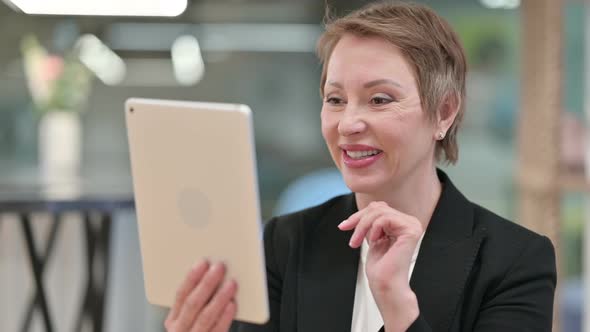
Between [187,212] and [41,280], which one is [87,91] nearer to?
[41,280]

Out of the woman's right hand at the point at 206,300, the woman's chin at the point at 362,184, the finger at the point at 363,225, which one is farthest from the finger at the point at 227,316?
the woman's chin at the point at 362,184

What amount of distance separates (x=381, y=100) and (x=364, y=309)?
37 cm

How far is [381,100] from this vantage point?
1.36m

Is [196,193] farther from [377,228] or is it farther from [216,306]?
[377,228]

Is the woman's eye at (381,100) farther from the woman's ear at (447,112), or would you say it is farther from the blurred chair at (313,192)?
the blurred chair at (313,192)

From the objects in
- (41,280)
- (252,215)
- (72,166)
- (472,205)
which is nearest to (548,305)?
(472,205)

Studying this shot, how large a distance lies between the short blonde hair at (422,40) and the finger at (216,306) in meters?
0.47

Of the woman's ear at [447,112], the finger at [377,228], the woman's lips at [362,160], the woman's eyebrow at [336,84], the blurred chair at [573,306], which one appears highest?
the woman's eyebrow at [336,84]

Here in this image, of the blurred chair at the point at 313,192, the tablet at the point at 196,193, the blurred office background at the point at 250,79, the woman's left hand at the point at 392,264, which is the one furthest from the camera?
the blurred office background at the point at 250,79

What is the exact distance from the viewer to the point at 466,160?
532 centimetres

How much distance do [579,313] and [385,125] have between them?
3.55 metres

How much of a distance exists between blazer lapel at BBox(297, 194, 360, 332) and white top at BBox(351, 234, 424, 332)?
19 millimetres

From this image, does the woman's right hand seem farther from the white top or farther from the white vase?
the white vase

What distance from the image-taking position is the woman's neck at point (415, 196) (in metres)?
1.42
